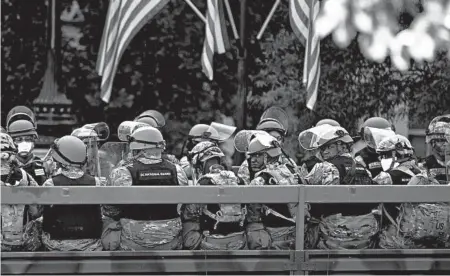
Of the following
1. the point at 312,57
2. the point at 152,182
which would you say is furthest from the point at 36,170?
the point at 312,57

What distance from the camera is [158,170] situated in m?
7.69

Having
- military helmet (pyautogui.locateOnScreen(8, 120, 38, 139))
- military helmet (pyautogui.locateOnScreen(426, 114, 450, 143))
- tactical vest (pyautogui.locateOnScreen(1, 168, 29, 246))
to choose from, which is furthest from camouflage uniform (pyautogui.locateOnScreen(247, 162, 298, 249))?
military helmet (pyautogui.locateOnScreen(8, 120, 38, 139))

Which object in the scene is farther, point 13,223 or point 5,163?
point 5,163

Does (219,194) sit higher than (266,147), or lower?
lower

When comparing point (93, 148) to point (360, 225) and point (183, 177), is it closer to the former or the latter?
point (183, 177)

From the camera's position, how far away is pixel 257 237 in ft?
24.7

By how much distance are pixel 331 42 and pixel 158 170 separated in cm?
788

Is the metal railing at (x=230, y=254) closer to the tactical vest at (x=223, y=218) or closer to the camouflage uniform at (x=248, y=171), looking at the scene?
the tactical vest at (x=223, y=218)

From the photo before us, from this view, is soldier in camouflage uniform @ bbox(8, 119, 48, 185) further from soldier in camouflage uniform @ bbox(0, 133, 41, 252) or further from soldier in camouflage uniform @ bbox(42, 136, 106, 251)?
soldier in camouflage uniform @ bbox(42, 136, 106, 251)

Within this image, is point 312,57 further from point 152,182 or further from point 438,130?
point 152,182

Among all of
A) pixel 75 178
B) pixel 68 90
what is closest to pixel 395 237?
pixel 75 178

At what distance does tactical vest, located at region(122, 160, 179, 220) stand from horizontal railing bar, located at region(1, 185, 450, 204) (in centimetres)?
60

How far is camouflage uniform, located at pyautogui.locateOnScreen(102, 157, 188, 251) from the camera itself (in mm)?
7316

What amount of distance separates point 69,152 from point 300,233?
1.77m
